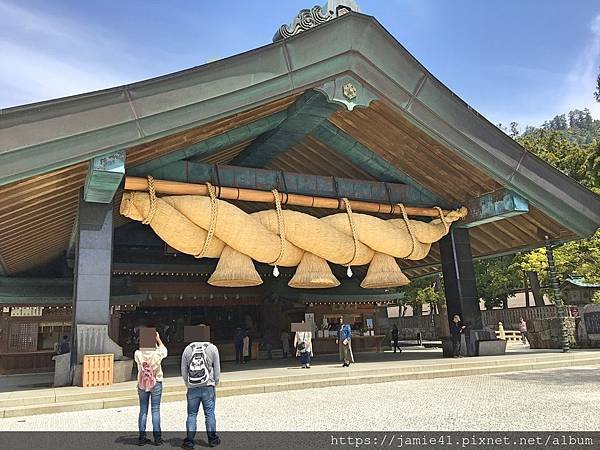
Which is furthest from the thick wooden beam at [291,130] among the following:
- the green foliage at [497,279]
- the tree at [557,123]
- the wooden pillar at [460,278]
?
the tree at [557,123]

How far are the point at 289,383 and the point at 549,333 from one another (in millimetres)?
12579

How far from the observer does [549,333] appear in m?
17.3

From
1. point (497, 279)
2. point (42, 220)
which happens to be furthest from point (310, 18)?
point (497, 279)

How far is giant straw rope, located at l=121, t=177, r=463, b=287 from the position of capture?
10320 millimetres

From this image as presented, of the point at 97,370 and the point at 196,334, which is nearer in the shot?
the point at 196,334

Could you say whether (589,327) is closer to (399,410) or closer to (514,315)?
(399,410)

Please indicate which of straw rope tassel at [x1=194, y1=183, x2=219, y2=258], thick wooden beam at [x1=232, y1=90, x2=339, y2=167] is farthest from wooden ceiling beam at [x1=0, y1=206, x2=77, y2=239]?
thick wooden beam at [x1=232, y1=90, x2=339, y2=167]

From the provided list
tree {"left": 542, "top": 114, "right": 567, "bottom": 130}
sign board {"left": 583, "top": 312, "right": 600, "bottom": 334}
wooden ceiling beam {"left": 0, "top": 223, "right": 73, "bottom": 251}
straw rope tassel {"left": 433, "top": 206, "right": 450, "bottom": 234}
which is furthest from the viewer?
tree {"left": 542, "top": 114, "right": 567, "bottom": 130}

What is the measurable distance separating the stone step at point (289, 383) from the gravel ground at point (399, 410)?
0.75ft

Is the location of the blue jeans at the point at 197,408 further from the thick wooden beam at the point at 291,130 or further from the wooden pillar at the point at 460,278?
the wooden pillar at the point at 460,278

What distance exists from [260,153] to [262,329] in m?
9.02

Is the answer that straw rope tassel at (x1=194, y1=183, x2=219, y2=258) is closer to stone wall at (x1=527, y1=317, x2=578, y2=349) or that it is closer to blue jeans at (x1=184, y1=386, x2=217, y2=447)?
blue jeans at (x1=184, y1=386, x2=217, y2=447)

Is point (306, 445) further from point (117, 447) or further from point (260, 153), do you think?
point (260, 153)

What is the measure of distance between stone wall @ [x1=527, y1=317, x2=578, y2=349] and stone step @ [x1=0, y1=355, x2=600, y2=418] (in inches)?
194
